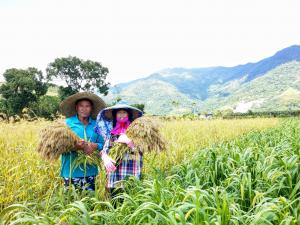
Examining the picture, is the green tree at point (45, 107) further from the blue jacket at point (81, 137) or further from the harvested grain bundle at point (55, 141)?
the harvested grain bundle at point (55, 141)

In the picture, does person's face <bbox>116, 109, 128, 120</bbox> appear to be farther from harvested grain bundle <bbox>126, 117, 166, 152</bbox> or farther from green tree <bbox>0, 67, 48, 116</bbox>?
green tree <bbox>0, 67, 48, 116</bbox>

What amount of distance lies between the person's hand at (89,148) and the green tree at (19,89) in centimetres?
3318

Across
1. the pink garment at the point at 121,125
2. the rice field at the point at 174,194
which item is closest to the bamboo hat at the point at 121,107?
the pink garment at the point at 121,125

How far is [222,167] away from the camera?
443cm

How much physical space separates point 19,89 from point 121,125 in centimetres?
3485

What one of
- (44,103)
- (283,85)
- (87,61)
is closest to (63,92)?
(87,61)

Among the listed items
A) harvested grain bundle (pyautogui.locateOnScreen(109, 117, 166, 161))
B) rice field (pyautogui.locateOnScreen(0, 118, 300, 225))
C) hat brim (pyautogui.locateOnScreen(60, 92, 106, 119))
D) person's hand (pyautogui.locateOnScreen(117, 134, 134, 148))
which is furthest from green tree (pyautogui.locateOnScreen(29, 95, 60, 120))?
person's hand (pyautogui.locateOnScreen(117, 134, 134, 148))

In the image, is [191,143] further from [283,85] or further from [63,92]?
[283,85]

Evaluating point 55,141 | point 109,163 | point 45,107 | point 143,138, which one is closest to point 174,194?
point 143,138

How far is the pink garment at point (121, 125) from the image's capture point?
389 cm

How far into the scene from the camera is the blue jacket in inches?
157

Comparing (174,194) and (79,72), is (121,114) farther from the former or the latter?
(79,72)

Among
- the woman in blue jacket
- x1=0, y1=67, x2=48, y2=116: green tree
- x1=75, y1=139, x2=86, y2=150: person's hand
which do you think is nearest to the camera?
x1=75, y1=139, x2=86, y2=150: person's hand

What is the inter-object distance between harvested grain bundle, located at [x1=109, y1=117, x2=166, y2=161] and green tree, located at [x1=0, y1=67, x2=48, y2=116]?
110ft
